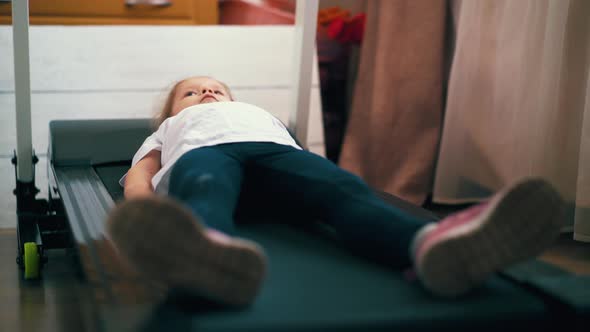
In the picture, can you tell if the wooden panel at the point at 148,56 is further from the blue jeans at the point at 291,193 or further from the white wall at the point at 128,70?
the blue jeans at the point at 291,193

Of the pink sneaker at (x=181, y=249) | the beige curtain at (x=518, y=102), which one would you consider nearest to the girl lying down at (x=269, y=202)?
the pink sneaker at (x=181, y=249)

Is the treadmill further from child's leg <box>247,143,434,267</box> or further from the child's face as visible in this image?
the child's face

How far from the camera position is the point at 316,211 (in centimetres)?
140

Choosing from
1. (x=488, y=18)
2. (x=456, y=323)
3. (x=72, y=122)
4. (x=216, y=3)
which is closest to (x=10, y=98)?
(x=72, y=122)

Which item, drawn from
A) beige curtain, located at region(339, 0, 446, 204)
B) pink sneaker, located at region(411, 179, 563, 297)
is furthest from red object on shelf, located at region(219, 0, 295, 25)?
pink sneaker, located at region(411, 179, 563, 297)

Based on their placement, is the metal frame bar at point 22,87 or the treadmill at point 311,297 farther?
the metal frame bar at point 22,87

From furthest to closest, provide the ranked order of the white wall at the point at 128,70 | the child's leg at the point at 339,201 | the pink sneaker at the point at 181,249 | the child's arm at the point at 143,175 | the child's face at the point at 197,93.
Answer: the white wall at the point at 128,70
the child's face at the point at 197,93
the child's arm at the point at 143,175
the child's leg at the point at 339,201
the pink sneaker at the point at 181,249

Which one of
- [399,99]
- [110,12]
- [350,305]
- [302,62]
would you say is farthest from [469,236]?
[110,12]

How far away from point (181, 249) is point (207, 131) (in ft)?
2.38

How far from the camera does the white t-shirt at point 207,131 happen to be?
5.33 ft

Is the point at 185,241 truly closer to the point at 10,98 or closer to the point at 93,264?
the point at 93,264

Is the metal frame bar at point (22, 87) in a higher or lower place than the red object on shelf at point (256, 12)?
lower

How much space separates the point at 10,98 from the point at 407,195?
1.47m

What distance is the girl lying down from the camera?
3.18 ft
